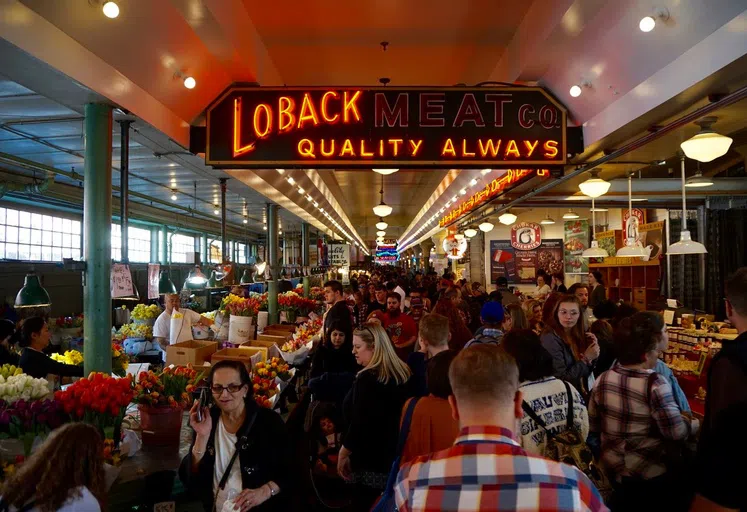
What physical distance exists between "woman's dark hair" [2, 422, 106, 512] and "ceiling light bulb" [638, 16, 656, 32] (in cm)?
447

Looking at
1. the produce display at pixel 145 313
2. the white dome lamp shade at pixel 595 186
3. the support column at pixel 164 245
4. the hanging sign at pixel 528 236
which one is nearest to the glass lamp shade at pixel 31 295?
Result: the produce display at pixel 145 313

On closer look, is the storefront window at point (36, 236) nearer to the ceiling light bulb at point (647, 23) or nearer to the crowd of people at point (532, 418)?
the crowd of people at point (532, 418)

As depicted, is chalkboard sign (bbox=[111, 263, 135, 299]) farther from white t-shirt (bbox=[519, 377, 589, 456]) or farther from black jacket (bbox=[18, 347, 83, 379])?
white t-shirt (bbox=[519, 377, 589, 456])

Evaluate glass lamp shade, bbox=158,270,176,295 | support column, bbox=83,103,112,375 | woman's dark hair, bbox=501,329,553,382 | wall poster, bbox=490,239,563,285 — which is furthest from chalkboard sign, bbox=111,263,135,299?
wall poster, bbox=490,239,563,285

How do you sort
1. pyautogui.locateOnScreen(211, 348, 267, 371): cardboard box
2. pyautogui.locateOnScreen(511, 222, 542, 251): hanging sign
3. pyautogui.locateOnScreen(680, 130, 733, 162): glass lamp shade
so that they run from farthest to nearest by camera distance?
pyautogui.locateOnScreen(511, 222, 542, 251): hanging sign → pyautogui.locateOnScreen(211, 348, 267, 371): cardboard box → pyautogui.locateOnScreen(680, 130, 733, 162): glass lamp shade

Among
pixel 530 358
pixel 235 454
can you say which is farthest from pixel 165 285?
pixel 530 358

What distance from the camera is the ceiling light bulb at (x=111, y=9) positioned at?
3.48 metres

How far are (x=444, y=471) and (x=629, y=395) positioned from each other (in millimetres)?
2039

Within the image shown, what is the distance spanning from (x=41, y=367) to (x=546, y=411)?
4.31 meters

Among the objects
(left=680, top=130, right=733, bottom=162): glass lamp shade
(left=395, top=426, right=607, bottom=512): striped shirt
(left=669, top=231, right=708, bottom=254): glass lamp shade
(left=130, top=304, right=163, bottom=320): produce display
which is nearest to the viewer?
(left=395, top=426, right=607, bottom=512): striped shirt

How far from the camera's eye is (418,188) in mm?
16219

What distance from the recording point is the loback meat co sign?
15.1 feet

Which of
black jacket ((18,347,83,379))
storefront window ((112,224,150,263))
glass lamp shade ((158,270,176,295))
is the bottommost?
black jacket ((18,347,83,379))

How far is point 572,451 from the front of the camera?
2.59 metres
